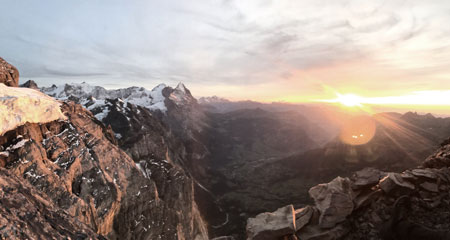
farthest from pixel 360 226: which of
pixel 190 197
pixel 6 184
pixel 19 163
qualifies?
pixel 190 197

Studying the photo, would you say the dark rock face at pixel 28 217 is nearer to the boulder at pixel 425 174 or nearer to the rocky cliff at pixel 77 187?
the rocky cliff at pixel 77 187

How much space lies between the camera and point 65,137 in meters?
51.8

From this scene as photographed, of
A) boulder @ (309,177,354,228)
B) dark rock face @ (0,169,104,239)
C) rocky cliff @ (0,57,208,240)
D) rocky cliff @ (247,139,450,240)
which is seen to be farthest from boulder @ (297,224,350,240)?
rocky cliff @ (0,57,208,240)

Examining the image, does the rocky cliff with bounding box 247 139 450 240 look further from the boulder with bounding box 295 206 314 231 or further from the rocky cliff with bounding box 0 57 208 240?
the rocky cliff with bounding box 0 57 208 240

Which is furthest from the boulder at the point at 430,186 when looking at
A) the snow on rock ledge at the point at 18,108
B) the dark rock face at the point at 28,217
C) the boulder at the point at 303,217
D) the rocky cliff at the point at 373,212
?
the snow on rock ledge at the point at 18,108

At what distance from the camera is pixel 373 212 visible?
22078 mm

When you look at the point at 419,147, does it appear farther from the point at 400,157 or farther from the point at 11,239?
the point at 11,239

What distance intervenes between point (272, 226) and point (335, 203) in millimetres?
7948

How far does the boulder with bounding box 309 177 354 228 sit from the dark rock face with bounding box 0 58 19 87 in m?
59.1

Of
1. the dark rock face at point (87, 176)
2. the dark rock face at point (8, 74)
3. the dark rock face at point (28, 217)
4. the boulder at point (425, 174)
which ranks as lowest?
the dark rock face at point (87, 176)

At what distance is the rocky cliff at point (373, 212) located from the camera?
19.5 m

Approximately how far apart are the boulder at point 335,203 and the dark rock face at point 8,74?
59.1 meters

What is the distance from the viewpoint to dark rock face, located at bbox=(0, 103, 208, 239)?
37.6 m

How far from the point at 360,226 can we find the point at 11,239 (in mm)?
30210
